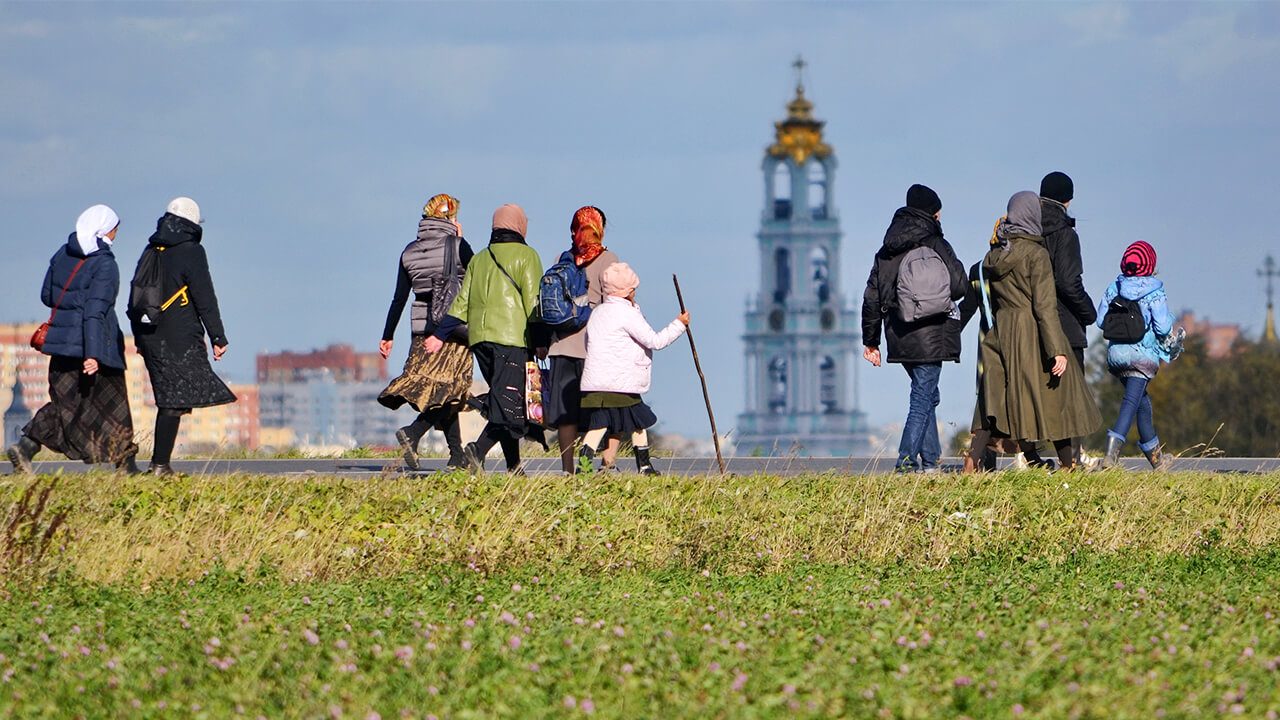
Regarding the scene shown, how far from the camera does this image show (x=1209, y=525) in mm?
9133

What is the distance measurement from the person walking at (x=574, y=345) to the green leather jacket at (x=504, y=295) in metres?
0.20

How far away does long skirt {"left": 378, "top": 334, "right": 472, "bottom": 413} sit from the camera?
38.9 feet

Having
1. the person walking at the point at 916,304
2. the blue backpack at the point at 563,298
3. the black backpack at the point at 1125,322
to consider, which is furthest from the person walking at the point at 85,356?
the black backpack at the point at 1125,322

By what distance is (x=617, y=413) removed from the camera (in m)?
10.8

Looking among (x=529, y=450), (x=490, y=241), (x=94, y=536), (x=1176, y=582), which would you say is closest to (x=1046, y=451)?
(x=529, y=450)

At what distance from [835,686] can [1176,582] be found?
→ 9.83ft

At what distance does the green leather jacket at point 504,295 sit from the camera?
10.7 m

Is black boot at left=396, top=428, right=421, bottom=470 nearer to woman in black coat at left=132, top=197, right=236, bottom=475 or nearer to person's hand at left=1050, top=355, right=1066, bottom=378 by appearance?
woman in black coat at left=132, top=197, right=236, bottom=475

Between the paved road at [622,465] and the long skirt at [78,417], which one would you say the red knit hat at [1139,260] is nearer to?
the paved road at [622,465]

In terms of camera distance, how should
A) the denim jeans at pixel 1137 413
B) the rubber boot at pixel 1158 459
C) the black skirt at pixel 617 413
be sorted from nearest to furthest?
the black skirt at pixel 617 413 < the rubber boot at pixel 1158 459 < the denim jeans at pixel 1137 413

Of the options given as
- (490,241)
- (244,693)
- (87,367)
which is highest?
(490,241)

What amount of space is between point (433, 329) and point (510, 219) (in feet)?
4.10

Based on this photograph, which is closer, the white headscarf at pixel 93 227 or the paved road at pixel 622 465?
the white headscarf at pixel 93 227

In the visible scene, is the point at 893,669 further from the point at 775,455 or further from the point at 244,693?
the point at 775,455
